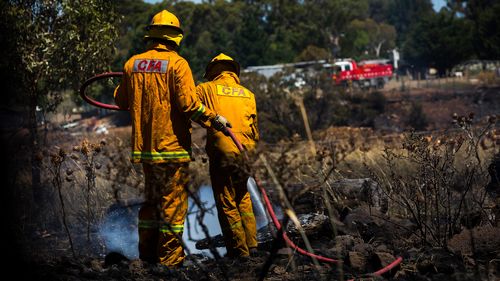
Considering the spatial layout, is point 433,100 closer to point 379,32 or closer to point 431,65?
point 431,65

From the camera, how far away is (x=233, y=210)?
6254mm

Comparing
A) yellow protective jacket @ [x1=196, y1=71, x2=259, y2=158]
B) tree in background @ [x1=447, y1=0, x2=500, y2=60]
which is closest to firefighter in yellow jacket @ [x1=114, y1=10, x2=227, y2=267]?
yellow protective jacket @ [x1=196, y1=71, x2=259, y2=158]

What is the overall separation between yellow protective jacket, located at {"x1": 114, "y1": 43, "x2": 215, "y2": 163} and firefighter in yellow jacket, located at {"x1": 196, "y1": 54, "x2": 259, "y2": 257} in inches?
20.3

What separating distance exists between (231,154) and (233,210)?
0.47 m

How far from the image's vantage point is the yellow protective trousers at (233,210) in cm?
618

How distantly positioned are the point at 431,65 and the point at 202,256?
57.3 metres

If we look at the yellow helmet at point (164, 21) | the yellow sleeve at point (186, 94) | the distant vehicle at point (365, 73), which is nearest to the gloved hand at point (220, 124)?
the yellow sleeve at point (186, 94)

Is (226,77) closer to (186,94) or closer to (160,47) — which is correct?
(160,47)

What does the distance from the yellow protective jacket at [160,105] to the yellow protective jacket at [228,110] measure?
1.69 ft

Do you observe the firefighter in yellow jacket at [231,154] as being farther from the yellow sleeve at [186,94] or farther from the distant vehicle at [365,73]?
the distant vehicle at [365,73]

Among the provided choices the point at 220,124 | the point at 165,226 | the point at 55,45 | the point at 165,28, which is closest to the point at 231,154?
the point at 220,124

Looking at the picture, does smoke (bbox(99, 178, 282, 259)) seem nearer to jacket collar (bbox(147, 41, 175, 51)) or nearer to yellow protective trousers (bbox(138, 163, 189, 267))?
yellow protective trousers (bbox(138, 163, 189, 267))

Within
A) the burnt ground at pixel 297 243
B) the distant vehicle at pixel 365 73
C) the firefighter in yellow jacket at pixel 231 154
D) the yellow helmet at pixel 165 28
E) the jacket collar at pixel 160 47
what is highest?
the yellow helmet at pixel 165 28

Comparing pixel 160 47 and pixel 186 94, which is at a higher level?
pixel 160 47
